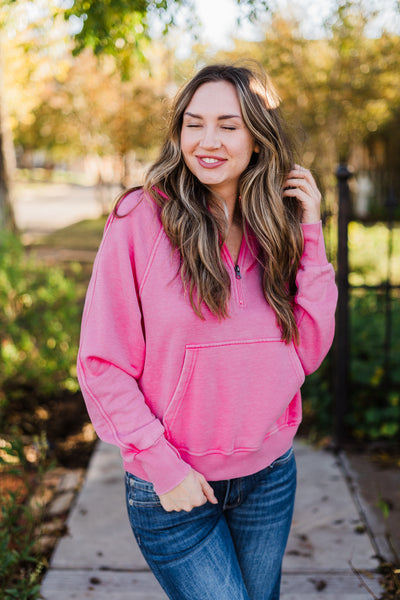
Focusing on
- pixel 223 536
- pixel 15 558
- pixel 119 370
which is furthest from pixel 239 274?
pixel 15 558

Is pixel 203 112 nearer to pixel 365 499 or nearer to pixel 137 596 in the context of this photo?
pixel 137 596

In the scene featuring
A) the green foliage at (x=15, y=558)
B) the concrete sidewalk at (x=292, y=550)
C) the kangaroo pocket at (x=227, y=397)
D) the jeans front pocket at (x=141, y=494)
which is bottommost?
the concrete sidewalk at (x=292, y=550)

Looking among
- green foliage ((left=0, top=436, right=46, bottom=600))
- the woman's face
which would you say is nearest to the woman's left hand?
the woman's face

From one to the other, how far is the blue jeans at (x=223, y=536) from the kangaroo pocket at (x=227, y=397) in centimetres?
15

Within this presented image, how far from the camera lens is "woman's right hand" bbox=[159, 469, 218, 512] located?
151cm

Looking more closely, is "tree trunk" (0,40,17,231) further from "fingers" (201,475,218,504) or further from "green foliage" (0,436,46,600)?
"fingers" (201,475,218,504)

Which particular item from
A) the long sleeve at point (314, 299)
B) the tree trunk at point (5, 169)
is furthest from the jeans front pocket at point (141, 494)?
the tree trunk at point (5, 169)

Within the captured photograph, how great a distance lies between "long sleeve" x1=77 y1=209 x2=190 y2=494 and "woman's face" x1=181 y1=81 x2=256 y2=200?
0.32 metres

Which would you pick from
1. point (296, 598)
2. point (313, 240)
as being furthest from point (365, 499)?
point (313, 240)

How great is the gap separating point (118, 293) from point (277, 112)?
77 centimetres

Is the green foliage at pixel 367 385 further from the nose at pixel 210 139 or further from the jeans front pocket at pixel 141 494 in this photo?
the jeans front pocket at pixel 141 494

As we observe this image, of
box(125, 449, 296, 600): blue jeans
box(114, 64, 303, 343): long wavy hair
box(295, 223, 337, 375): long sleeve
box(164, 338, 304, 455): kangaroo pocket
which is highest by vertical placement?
box(114, 64, 303, 343): long wavy hair

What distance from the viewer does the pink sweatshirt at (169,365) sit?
149 cm

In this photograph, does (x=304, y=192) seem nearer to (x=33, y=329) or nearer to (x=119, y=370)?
(x=119, y=370)
